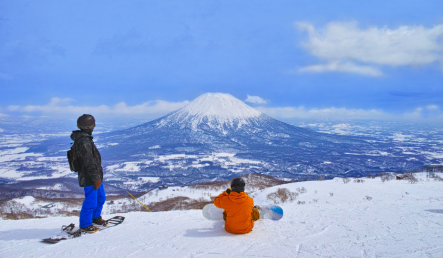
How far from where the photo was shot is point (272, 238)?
3.60 metres

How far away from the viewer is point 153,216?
19.4 ft

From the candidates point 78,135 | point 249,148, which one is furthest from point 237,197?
point 249,148

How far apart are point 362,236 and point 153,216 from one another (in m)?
4.82

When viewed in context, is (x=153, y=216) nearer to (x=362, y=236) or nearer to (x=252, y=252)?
(x=252, y=252)

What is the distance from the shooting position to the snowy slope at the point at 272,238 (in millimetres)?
2996

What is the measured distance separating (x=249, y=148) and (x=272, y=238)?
134868 mm

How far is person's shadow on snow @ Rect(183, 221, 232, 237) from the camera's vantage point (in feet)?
12.9

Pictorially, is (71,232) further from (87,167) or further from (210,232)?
(210,232)

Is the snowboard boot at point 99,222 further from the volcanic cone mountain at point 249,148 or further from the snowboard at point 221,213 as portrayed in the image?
the volcanic cone mountain at point 249,148

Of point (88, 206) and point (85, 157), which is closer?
point (85, 157)

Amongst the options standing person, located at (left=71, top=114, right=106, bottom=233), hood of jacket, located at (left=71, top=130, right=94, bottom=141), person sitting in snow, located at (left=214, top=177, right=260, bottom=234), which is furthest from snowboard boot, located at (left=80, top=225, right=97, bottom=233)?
person sitting in snow, located at (left=214, top=177, right=260, bottom=234)

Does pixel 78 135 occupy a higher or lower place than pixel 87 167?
higher

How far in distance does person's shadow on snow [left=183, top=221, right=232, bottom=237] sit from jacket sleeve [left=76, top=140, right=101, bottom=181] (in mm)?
2145

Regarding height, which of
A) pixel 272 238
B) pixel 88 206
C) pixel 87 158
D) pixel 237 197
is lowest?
pixel 272 238
